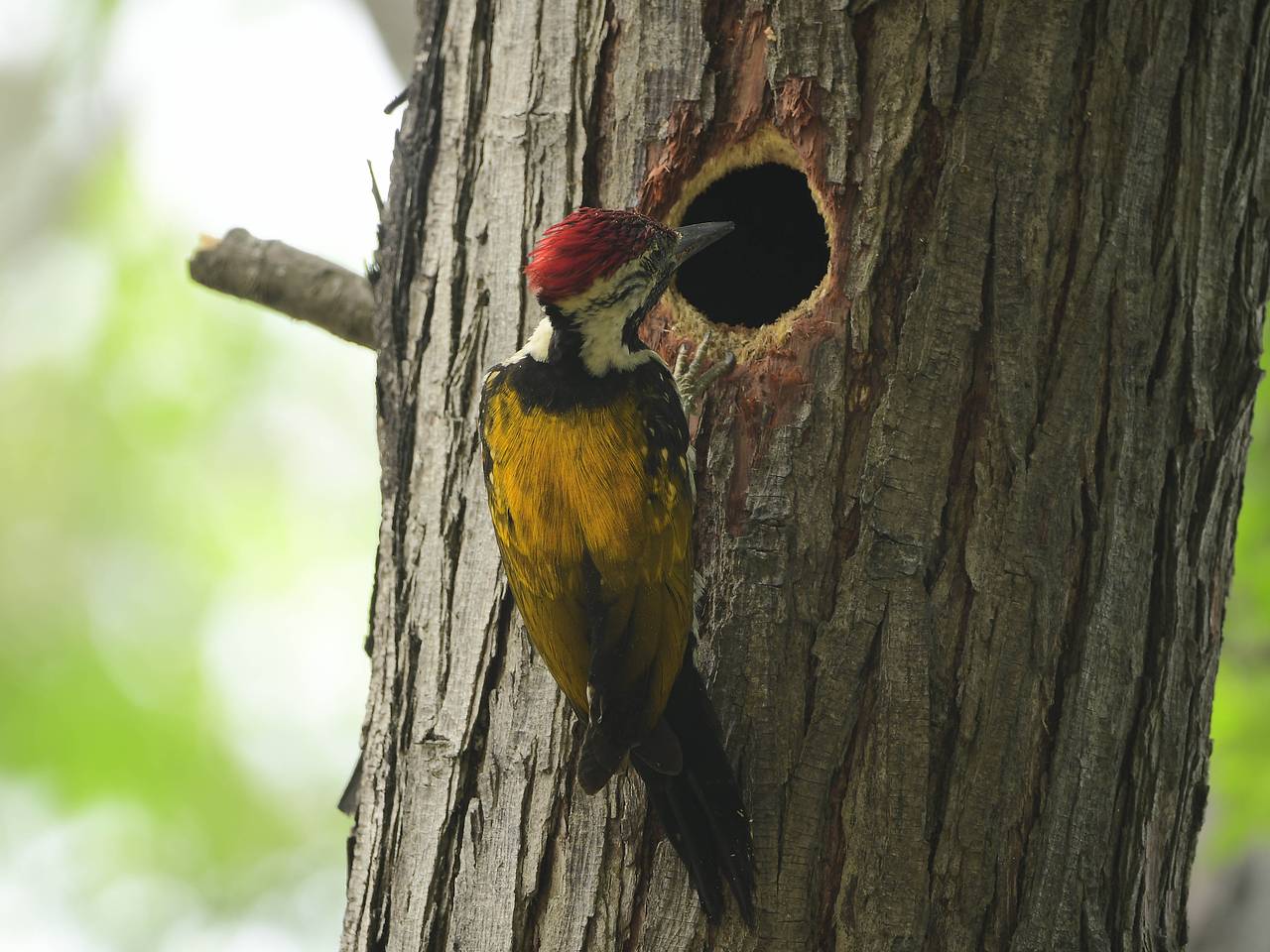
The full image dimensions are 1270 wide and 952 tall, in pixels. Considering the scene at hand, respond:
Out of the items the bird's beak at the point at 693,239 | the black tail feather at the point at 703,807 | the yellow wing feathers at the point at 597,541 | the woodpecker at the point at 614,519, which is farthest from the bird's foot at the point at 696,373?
the black tail feather at the point at 703,807

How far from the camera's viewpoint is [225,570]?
10.4 m

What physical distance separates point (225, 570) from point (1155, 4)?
30.1ft

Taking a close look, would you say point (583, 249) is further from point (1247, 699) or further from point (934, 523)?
point (1247, 699)

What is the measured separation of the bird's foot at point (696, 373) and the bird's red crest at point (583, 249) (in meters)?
0.31

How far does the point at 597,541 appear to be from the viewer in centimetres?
299

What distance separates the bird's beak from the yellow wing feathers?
0.44 metres

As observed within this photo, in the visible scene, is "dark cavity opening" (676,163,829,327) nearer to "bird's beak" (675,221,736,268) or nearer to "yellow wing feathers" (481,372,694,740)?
"bird's beak" (675,221,736,268)

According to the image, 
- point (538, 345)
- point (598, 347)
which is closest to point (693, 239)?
point (598, 347)

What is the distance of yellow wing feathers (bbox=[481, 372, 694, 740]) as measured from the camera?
2.82 m

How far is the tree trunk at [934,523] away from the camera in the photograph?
2688 mm

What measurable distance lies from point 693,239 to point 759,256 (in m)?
1.31

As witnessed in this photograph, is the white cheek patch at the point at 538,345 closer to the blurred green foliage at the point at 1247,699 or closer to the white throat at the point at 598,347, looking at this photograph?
the white throat at the point at 598,347

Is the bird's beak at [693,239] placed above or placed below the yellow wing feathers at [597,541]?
above

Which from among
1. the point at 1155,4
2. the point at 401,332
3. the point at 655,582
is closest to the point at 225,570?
the point at 401,332
